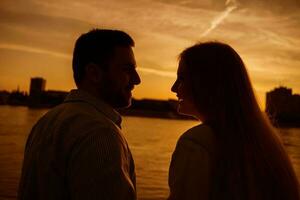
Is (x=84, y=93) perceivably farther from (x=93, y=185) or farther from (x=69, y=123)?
(x=93, y=185)

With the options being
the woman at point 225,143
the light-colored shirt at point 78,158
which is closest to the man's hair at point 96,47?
the light-colored shirt at point 78,158

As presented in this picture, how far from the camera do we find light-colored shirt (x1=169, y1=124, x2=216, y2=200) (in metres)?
2.08

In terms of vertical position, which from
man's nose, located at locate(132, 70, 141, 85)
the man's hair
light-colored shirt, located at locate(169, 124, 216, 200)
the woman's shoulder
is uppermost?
the man's hair

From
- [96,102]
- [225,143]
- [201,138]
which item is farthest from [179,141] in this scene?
[96,102]

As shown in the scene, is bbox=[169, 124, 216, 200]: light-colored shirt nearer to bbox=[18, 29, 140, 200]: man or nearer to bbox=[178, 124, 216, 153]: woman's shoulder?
bbox=[178, 124, 216, 153]: woman's shoulder

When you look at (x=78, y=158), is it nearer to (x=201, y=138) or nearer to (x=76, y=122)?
(x=76, y=122)

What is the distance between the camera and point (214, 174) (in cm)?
210

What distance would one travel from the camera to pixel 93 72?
2.30 meters

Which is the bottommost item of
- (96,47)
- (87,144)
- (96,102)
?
(87,144)

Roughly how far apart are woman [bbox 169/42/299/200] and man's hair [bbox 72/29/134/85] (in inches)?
16.7

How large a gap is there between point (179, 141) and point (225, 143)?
0.81 ft

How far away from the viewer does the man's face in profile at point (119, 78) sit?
233 centimetres

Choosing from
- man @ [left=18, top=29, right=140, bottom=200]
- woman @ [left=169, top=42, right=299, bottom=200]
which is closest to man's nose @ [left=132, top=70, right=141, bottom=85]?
man @ [left=18, top=29, right=140, bottom=200]

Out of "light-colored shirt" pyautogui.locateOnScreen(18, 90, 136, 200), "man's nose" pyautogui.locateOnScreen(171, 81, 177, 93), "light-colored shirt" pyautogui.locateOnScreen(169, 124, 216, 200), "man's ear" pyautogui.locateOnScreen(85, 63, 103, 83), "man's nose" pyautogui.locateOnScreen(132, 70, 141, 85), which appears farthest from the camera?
"man's nose" pyautogui.locateOnScreen(171, 81, 177, 93)
